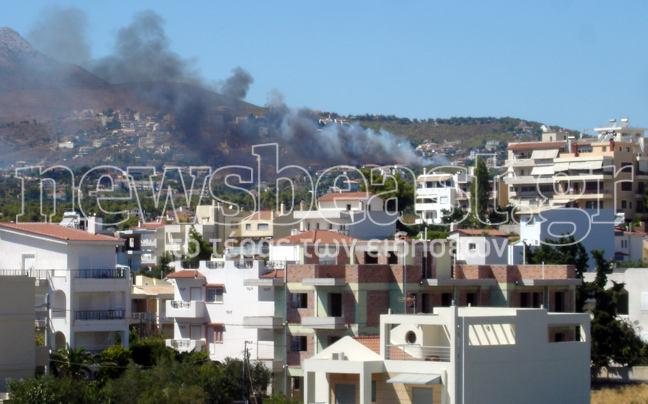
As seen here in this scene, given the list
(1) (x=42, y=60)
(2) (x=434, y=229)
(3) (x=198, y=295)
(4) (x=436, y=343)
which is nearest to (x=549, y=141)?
(2) (x=434, y=229)

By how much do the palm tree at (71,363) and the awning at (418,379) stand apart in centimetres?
1143

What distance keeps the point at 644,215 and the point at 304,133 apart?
283 ft

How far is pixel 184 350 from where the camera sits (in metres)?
39.0

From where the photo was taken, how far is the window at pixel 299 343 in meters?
34.9

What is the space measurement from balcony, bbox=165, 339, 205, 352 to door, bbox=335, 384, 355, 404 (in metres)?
13.2

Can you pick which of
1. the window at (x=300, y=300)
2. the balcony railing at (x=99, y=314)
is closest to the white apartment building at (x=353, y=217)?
the balcony railing at (x=99, y=314)

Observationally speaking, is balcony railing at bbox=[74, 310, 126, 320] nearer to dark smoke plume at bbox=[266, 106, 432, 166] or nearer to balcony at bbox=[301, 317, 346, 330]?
balcony at bbox=[301, 317, 346, 330]

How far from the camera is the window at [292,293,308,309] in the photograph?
1393 inches

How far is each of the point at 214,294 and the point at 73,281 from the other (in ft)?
20.2

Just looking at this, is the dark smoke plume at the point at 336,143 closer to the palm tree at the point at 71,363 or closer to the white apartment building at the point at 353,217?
the white apartment building at the point at 353,217

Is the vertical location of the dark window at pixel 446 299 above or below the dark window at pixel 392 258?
below

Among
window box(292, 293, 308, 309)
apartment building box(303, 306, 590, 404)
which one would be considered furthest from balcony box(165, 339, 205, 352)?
apartment building box(303, 306, 590, 404)

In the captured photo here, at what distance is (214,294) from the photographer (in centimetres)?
4003

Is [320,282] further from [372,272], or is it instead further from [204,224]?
[204,224]
